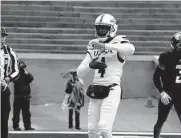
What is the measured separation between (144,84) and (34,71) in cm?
306

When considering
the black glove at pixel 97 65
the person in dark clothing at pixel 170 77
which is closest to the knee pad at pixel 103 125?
the black glove at pixel 97 65

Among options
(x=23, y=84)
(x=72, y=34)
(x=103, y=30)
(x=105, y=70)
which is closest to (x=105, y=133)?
(x=105, y=70)

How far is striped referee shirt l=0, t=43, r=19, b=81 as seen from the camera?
6.97 metres

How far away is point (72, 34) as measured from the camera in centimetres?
1633

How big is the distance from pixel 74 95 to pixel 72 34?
5501 mm

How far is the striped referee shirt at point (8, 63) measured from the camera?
6.97 m

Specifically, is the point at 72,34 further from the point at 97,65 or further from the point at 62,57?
the point at 97,65

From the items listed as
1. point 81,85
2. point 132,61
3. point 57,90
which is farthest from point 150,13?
point 81,85

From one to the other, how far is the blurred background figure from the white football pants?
4.37 m

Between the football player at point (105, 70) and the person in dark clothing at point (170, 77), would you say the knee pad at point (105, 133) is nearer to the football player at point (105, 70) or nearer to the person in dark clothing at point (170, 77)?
the football player at point (105, 70)

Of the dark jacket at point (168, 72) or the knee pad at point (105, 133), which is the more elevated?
the dark jacket at point (168, 72)

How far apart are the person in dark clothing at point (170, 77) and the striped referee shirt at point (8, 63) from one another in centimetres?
203

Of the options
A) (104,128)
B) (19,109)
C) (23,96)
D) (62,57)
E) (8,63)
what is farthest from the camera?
(62,57)

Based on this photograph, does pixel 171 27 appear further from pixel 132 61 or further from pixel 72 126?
pixel 72 126
